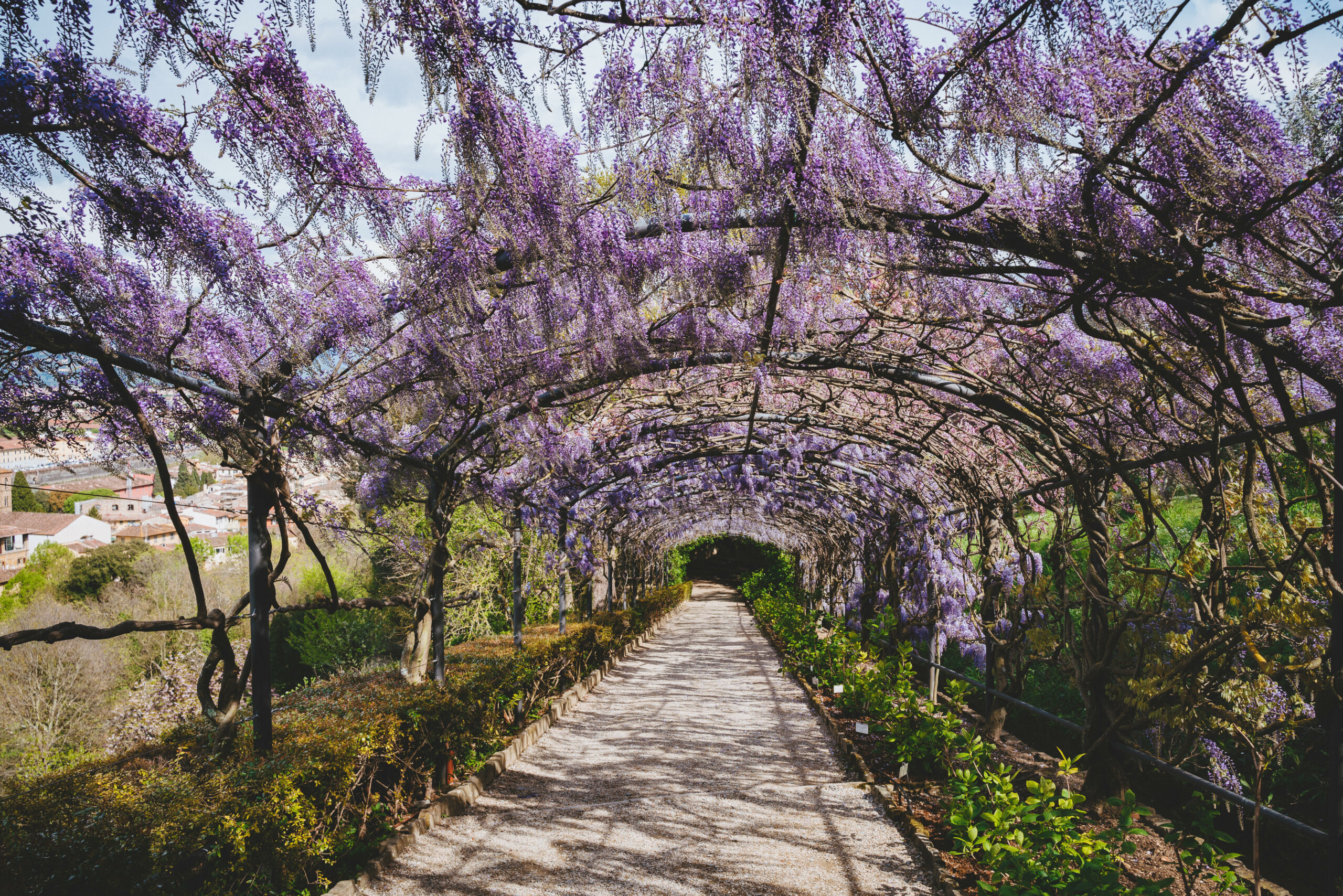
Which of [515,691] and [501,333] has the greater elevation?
[501,333]

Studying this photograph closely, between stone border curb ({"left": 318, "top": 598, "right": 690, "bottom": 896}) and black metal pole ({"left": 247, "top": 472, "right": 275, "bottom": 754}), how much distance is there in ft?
2.78

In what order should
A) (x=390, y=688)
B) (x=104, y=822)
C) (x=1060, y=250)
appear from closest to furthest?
1. (x=1060, y=250)
2. (x=104, y=822)
3. (x=390, y=688)

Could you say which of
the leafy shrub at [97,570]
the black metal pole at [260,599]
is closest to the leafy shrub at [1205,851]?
the black metal pole at [260,599]

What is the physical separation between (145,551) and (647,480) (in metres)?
21.3

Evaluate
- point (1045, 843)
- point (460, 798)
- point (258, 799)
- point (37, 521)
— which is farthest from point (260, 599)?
point (37, 521)

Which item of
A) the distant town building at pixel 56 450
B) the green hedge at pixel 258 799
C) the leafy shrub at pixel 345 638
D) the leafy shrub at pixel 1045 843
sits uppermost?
the distant town building at pixel 56 450

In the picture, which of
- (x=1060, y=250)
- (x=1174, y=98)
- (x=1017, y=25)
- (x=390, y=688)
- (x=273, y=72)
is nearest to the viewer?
(x=1017, y=25)

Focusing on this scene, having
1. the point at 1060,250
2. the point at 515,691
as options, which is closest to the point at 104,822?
the point at 1060,250

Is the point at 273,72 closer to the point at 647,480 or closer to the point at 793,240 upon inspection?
the point at 793,240

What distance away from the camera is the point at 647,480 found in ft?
37.6

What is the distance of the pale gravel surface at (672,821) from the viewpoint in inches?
148

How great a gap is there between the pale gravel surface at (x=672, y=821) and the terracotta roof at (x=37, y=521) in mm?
28078

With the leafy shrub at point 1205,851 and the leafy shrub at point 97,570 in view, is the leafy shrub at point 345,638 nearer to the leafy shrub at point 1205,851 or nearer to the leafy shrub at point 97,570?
the leafy shrub at point 97,570

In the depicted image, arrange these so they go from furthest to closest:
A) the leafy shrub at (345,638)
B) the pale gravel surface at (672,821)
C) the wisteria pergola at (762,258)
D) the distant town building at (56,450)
A: 1. the leafy shrub at (345,638)
2. the pale gravel surface at (672,821)
3. the distant town building at (56,450)
4. the wisteria pergola at (762,258)
